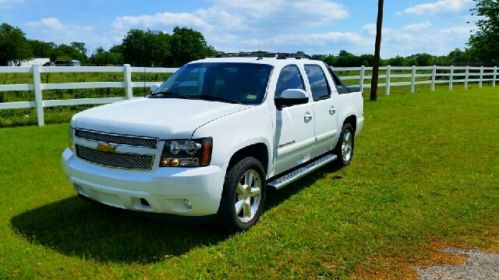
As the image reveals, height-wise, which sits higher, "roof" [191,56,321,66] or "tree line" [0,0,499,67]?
"tree line" [0,0,499,67]

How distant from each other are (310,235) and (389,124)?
8539mm

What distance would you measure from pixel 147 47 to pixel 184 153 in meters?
127

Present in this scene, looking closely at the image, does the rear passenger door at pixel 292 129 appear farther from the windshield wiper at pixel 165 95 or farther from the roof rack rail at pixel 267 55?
the windshield wiper at pixel 165 95

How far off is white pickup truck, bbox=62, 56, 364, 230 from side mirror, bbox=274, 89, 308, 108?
0.04ft

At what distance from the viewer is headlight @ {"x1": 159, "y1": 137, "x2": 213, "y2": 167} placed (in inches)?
155

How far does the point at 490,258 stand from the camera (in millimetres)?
4172

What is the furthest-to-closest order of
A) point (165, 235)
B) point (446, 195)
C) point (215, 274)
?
point (446, 195)
point (165, 235)
point (215, 274)

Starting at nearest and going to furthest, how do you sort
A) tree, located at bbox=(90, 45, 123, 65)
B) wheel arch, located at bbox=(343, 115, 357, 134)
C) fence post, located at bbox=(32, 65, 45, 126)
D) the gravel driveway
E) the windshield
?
the gravel driveway, the windshield, wheel arch, located at bbox=(343, 115, 357, 134), fence post, located at bbox=(32, 65, 45, 126), tree, located at bbox=(90, 45, 123, 65)

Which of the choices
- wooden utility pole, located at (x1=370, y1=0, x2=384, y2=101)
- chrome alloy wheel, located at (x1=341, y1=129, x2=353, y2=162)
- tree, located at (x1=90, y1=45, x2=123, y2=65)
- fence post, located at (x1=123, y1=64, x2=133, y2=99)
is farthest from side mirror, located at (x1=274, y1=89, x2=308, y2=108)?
tree, located at (x1=90, y1=45, x2=123, y2=65)

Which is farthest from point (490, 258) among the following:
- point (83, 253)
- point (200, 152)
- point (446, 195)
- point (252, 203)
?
point (83, 253)

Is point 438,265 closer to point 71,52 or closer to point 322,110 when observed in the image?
point 322,110

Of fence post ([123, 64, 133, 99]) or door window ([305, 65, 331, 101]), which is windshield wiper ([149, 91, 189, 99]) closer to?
door window ([305, 65, 331, 101])

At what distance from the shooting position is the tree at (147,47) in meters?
123

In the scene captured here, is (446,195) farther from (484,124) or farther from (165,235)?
(484,124)
